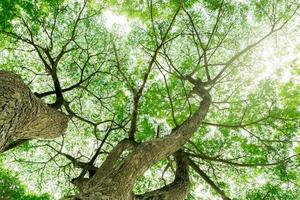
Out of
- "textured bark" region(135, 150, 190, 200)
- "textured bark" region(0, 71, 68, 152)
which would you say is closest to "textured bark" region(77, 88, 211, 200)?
"textured bark" region(135, 150, 190, 200)

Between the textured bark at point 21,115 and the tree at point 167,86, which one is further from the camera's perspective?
the tree at point 167,86

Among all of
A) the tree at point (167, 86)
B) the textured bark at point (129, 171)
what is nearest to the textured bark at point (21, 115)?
the tree at point (167, 86)

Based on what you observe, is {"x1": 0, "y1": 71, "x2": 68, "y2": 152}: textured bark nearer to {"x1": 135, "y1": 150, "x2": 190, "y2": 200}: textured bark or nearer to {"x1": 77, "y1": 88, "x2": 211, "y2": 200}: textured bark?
{"x1": 77, "y1": 88, "x2": 211, "y2": 200}: textured bark

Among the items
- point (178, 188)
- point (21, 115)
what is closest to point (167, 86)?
point (178, 188)

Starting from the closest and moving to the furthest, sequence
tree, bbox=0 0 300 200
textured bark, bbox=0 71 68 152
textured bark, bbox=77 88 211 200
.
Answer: textured bark, bbox=77 88 211 200 < textured bark, bbox=0 71 68 152 < tree, bbox=0 0 300 200

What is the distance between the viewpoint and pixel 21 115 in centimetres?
429

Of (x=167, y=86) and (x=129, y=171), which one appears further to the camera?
(x=167, y=86)

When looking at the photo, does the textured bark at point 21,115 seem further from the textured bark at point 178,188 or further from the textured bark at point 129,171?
the textured bark at point 178,188

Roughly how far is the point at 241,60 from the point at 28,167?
7.09 m

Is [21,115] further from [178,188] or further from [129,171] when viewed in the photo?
[178,188]

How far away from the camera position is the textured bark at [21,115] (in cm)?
389

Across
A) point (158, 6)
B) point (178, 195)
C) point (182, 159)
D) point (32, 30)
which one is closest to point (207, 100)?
point (182, 159)

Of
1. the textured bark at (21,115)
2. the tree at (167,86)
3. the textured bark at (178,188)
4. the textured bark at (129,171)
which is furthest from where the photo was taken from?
the tree at (167,86)

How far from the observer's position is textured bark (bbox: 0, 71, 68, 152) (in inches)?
153
